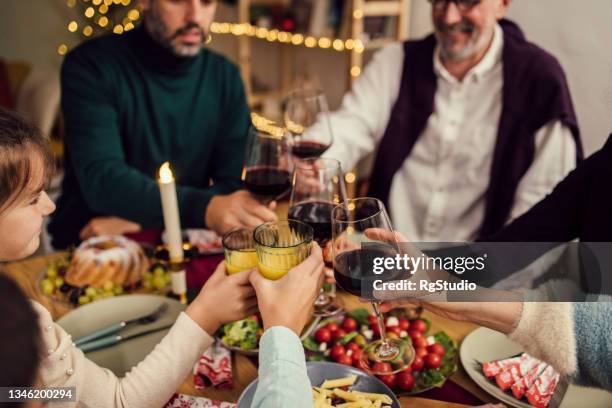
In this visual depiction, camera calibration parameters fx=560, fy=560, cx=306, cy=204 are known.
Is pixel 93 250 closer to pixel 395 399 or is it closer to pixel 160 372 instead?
pixel 160 372

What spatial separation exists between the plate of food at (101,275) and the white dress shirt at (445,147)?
2.85 feet

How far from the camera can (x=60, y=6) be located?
4.25 m

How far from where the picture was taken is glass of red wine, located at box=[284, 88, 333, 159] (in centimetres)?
136

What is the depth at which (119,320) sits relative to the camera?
1110 millimetres

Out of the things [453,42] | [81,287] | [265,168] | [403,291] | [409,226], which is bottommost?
[409,226]

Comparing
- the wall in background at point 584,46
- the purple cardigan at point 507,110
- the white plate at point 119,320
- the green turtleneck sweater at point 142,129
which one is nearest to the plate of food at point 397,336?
the white plate at point 119,320

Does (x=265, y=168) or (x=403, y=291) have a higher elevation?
(x=265, y=168)

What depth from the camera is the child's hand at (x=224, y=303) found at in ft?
3.00

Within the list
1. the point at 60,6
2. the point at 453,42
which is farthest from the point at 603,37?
the point at 60,6

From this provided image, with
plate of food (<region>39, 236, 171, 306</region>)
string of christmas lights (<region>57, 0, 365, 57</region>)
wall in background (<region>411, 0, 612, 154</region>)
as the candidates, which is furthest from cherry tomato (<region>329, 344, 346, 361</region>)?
string of christmas lights (<region>57, 0, 365, 57</region>)

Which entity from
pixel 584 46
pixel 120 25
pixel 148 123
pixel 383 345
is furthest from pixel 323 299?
pixel 120 25

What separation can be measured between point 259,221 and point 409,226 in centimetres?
100

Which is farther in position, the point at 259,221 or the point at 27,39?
the point at 27,39

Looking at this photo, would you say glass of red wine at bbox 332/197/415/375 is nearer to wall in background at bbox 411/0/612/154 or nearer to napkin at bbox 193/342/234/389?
napkin at bbox 193/342/234/389
